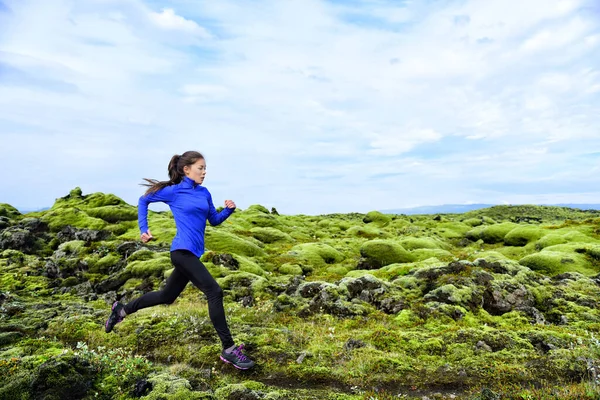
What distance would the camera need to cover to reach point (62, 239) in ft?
118

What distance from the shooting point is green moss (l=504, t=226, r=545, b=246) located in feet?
150

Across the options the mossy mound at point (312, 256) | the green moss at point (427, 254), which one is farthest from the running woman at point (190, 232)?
the green moss at point (427, 254)

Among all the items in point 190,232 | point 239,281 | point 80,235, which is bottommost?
point 239,281

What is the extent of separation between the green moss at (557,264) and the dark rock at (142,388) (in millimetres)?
26655

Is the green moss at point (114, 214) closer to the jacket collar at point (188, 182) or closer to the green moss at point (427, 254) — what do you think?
the green moss at point (427, 254)

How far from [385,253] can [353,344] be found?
2392 centimetres

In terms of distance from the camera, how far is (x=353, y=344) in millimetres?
11250

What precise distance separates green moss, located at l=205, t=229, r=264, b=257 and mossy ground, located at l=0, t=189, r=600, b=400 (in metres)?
6.29

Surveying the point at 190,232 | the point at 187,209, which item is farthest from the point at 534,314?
the point at 187,209

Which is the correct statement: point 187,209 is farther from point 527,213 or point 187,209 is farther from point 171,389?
point 527,213

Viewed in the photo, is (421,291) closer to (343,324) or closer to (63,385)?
(343,324)

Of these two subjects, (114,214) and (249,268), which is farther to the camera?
(114,214)

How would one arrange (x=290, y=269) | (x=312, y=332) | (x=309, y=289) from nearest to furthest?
(x=312, y=332)
(x=309, y=289)
(x=290, y=269)

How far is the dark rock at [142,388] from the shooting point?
26.6 ft
